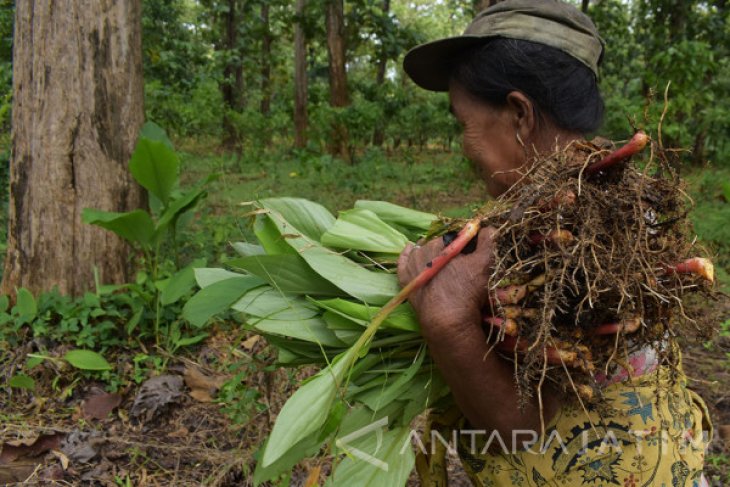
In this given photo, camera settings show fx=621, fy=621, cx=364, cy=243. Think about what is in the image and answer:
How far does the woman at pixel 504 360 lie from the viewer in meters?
1.11

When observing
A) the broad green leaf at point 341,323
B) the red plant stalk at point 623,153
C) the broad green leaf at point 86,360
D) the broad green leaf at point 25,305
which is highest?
the red plant stalk at point 623,153

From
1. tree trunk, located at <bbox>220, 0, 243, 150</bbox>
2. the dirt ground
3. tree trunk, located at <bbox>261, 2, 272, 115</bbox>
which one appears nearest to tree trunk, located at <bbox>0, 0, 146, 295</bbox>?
the dirt ground

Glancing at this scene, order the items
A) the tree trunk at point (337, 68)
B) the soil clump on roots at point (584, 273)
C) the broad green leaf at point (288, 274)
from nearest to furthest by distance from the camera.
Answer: the soil clump on roots at point (584, 273) < the broad green leaf at point (288, 274) < the tree trunk at point (337, 68)

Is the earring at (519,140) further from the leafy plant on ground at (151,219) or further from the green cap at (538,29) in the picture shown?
the leafy plant on ground at (151,219)

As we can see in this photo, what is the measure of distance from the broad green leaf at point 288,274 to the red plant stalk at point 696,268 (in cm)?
66

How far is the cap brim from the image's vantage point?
54.6 inches

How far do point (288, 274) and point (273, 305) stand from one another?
0.25 ft

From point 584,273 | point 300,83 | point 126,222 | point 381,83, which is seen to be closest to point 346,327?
point 584,273

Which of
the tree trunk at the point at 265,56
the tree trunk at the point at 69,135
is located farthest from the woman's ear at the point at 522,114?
the tree trunk at the point at 265,56

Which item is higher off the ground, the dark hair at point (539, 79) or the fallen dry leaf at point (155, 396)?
the dark hair at point (539, 79)

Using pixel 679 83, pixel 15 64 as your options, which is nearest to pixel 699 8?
pixel 679 83

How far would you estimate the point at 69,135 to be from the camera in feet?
9.55

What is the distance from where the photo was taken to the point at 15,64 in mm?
2949

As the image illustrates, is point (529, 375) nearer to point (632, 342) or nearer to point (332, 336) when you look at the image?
point (632, 342)
